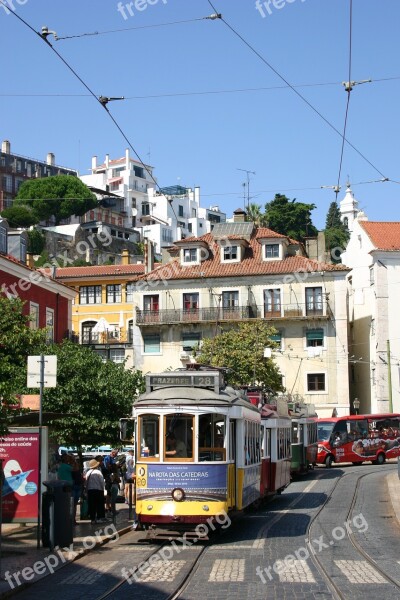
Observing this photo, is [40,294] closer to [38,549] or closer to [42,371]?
[42,371]

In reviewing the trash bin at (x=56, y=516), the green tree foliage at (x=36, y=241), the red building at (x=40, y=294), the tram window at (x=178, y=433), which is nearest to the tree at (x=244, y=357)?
the red building at (x=40, y=294)

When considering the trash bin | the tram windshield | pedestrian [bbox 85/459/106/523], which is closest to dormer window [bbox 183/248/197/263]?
the tram windshield

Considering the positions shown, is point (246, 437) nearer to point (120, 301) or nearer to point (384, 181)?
point (384, 181)

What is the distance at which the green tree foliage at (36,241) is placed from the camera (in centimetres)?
11197

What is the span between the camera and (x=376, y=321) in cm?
6172

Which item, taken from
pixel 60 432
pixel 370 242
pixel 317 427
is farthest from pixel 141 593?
pixel 370 242

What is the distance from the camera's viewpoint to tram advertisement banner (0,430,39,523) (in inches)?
718

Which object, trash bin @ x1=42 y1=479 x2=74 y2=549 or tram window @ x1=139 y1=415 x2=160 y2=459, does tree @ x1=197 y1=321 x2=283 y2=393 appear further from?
trash bin @ x1=42 y1=479 x2=74 y2=549

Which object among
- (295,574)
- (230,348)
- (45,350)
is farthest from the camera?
(230,348)

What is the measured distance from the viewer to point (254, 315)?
2393 inches

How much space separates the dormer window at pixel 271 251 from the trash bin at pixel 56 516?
1863 inches

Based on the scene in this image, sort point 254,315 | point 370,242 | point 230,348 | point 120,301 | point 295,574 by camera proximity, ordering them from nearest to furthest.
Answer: point 295,574
point 230,348
point 254,315
point 370,242
point 120,301

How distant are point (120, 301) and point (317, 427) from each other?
1335 inches

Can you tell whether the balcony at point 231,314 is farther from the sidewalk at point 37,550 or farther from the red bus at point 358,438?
the sidewalk at point 37,550
